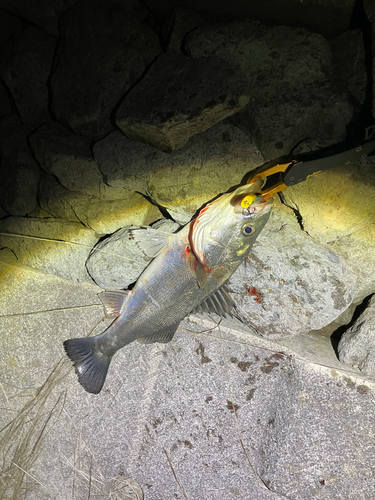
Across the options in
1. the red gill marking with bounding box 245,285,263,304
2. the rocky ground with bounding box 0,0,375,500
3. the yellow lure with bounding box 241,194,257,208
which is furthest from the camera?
the red gill marking with bounding box 245,285,263,304

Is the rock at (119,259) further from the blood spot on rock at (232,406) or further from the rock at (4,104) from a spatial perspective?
the rock at (4,104)

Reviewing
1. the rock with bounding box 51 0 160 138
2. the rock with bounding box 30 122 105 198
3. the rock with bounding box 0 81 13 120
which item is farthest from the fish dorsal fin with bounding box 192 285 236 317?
the rock with bounding box 0 81 13 120

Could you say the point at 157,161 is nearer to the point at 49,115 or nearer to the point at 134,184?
the point at 134,184

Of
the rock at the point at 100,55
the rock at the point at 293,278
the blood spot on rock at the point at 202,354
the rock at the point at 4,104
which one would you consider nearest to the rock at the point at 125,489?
the blood spot on rock at the point at 202,354

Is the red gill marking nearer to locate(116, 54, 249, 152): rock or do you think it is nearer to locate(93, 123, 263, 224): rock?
locate(93, 123, 263, 224): rock

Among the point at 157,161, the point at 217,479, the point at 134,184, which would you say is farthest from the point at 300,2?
the point at 217,479

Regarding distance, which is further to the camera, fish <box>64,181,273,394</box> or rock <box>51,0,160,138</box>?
rock <box>51,0,160,138</box>

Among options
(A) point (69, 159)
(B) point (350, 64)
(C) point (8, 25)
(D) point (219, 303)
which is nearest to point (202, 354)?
(D) point (219, 303)
